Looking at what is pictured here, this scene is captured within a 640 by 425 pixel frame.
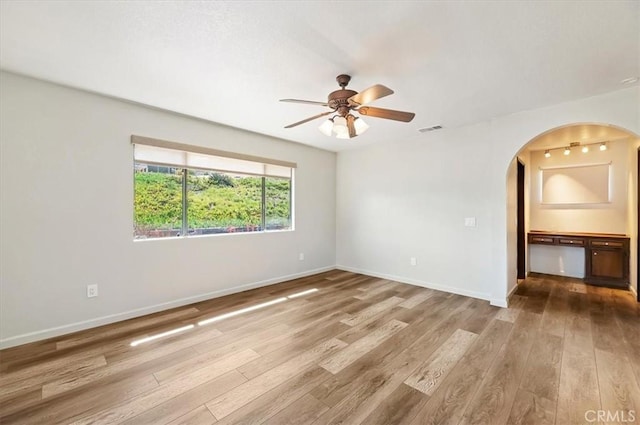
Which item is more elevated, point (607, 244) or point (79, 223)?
point (79, 223)

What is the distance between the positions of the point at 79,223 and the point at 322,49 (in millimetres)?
3027

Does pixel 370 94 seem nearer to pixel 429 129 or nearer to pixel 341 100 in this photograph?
pixel 341 100

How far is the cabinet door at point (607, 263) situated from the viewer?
441cm

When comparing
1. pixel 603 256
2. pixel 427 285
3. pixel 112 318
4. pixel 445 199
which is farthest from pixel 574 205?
pixel 112 318

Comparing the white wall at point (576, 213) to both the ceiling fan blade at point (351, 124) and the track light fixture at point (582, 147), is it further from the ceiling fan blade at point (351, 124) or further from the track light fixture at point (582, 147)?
the ceiling fan blade at point (351, 124)

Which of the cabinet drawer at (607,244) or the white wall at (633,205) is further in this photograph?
the cabinet drawer at (607,244)

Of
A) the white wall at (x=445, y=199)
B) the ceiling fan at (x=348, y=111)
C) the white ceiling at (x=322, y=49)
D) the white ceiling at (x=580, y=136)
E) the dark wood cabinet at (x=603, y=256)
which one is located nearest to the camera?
the white ceiling at (x=322, y=49)

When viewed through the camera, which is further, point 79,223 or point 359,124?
point 79,223

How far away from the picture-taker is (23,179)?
2.58m

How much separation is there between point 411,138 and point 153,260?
430 cm

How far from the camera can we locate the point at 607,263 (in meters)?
4.49

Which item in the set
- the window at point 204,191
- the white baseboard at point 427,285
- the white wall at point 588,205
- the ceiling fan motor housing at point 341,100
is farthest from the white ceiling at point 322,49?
the white wall at point 588,205

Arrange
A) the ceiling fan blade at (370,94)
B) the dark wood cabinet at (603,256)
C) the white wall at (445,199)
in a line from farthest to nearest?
the dark wood cabinet at (603,256) < the white wall at (445,199) < the ceiling fan blade at (370,94)

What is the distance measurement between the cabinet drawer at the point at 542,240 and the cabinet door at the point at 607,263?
0.56 metres
